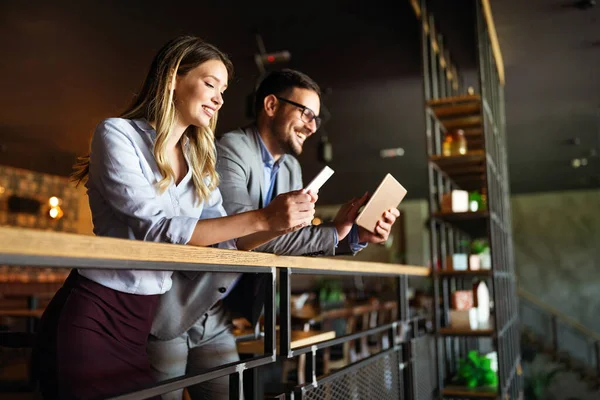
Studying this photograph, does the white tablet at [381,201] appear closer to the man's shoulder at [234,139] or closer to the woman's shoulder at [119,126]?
the man's shoulder at [234,139]

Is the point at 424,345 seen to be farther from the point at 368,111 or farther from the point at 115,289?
the point at 368,111

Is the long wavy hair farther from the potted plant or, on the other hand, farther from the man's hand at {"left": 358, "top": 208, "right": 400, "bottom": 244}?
the potted plant

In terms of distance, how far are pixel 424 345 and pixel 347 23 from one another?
9.49ft

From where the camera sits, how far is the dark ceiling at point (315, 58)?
15.1ft

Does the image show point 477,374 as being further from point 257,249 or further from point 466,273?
point 257,249

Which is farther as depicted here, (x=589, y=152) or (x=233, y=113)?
(x=589, y=152)

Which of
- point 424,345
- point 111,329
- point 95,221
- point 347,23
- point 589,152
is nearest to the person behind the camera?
point 111,329

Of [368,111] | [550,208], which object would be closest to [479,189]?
[368,111]

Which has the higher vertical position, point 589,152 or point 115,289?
point 589,152

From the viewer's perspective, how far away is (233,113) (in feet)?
23.4

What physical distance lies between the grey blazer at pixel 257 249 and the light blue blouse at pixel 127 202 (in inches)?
6.8

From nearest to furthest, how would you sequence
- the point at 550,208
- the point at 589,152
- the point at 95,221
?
the point at 95,221 < the point at 589,152 < the point at 550,208

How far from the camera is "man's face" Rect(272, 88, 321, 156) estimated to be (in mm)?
2115

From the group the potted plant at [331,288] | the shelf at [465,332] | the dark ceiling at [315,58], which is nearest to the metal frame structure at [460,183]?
the shelf at [465,332]
